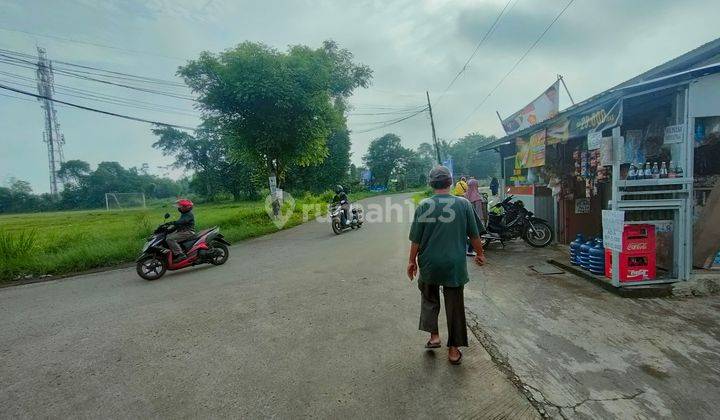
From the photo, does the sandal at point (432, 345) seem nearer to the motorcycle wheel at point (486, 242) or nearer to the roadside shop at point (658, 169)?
the roadside shop at point (658, 169)

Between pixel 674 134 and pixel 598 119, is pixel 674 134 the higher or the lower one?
the lower one

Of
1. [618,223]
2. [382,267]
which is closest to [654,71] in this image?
[618,223]

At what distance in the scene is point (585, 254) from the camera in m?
5.33

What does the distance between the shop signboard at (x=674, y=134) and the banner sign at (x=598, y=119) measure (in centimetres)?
59

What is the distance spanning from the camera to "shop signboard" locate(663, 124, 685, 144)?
434 centimetres

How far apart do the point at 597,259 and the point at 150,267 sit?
780 centimetres

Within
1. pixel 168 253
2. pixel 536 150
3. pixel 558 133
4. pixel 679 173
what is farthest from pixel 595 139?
pixel 168 253

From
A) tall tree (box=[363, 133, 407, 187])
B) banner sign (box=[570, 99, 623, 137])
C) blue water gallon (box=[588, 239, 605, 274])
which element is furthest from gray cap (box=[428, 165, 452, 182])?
tall tree (box=[363, 133, 407, 187])

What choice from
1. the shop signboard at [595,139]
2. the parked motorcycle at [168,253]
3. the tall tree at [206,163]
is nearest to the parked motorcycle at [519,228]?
the shop signboard at [595,139]

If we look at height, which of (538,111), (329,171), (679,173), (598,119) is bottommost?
(679,173)

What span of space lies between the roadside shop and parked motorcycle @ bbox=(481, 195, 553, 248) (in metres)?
1.70

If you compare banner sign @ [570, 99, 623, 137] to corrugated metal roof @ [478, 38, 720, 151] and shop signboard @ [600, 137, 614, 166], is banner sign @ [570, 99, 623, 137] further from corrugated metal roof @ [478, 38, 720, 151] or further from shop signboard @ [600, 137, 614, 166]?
shop signboard @ [600, 137, 614, 166]

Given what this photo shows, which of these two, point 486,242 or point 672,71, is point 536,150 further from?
point 672,71

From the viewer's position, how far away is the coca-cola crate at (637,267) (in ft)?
14.8
